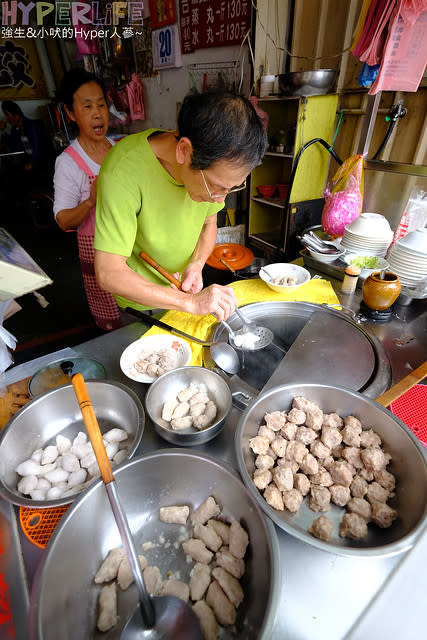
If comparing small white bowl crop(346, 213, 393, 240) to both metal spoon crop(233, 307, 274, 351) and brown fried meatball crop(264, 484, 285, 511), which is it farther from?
brown fried meatball crop(264, 484, 285, 511)

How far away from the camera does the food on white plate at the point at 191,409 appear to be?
1.29 meters

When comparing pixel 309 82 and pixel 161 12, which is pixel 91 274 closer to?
pixel 309 82

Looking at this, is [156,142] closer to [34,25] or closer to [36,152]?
[36,152]

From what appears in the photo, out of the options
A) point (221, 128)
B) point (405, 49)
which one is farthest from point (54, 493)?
point (405, 49)

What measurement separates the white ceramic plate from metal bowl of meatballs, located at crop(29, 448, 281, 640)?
19.4 inches

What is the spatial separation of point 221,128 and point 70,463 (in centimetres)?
143

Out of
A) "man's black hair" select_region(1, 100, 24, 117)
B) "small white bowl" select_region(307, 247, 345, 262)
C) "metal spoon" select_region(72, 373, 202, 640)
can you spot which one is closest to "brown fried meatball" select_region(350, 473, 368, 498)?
"metal spoon" select_region(72, 373, 202, 640)

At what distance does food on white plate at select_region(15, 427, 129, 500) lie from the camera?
3.64ft

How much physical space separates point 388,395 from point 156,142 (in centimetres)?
173

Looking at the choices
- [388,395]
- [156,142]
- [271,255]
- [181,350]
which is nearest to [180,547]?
[181,350]

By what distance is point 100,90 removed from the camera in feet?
8.41

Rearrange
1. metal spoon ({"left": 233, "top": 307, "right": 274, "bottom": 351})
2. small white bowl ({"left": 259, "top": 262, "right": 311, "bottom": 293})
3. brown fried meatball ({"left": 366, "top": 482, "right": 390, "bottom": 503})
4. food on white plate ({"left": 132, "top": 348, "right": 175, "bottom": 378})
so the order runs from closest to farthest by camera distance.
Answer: brown fried meatball ({"left": 366, "top": 482, "right": 390, "bottom": 503})
food on white plate ({"left": 132, "top": 348, "right": 175, "bottom": 378})
metal spoon ({"left": 233, "top": 307, "right": 274, "bottom": 351})
small white bowl ({"left": 259, "top": 262, "right": 311, "bottom": 293})

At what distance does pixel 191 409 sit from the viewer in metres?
1.36

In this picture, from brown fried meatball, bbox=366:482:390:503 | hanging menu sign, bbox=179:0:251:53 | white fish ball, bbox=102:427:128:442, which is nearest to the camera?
brown fried meatball, bbox=366:482:390:503
